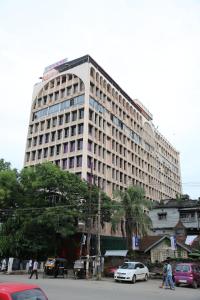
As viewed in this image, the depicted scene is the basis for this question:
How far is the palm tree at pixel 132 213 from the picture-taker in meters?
38.2

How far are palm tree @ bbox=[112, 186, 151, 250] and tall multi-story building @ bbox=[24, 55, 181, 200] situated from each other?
10354mm

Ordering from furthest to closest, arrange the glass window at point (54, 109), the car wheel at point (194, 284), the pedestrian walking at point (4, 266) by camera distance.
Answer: the glass window at point (54, 109) → the pedestrian walking at point (4, 266) → the car wheel at point (194, 284)

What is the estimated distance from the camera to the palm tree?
125ft

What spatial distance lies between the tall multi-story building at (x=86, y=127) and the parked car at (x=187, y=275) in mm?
26467

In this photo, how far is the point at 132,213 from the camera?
125 ft

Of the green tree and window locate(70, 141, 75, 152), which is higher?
window locate(70, 141, 75, 152)

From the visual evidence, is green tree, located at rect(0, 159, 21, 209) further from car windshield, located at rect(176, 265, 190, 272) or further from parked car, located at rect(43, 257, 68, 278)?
car windshield, located at rect(176, 265, 190, 272)

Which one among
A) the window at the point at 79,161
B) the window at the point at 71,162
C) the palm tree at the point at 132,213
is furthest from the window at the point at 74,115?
the palm tree at the point at 132,213

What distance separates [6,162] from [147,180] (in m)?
41.2

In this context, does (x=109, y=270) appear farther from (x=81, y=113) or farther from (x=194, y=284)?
(x=81, y=113)

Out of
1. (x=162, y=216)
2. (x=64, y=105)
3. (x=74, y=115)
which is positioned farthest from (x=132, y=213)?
(x=64, y=105)

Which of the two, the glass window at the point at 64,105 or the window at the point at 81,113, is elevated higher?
the glass window at the point at 64,105

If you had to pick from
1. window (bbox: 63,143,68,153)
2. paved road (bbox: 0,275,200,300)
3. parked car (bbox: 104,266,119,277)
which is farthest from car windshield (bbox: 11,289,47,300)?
window (bbox: 63,143,68,153)

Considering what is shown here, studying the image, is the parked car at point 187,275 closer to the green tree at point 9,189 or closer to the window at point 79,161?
the green tree at point 9,189
